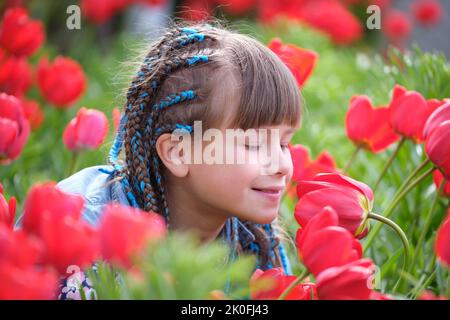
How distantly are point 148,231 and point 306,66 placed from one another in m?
0.73

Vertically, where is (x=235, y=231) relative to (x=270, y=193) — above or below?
below

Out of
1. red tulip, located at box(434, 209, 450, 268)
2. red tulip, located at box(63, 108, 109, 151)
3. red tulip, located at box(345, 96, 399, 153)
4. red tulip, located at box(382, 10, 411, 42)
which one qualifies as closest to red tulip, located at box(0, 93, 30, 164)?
red tulip, located at box(63, 108, 109, 151)

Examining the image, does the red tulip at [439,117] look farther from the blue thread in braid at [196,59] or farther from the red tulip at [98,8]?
the red tulip at [98,8]

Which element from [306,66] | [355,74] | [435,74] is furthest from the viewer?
[355,74]

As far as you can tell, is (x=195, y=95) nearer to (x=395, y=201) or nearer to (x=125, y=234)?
(x=395, y=201)

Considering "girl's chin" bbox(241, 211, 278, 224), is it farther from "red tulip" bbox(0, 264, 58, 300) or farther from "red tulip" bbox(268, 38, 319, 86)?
"red tulip" bbox(0, 264, 58, 300)

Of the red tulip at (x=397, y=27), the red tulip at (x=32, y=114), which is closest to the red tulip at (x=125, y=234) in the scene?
the red tulip at (x=32, y=114)

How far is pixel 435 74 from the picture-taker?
1.48 meters

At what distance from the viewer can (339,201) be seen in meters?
0.86

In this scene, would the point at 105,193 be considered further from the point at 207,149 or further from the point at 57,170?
the point at 57,170

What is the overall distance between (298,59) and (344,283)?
63 cm

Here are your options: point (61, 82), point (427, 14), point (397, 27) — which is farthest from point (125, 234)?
point (427, 14)

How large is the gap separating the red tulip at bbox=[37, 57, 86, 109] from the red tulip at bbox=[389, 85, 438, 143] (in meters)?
0.80
